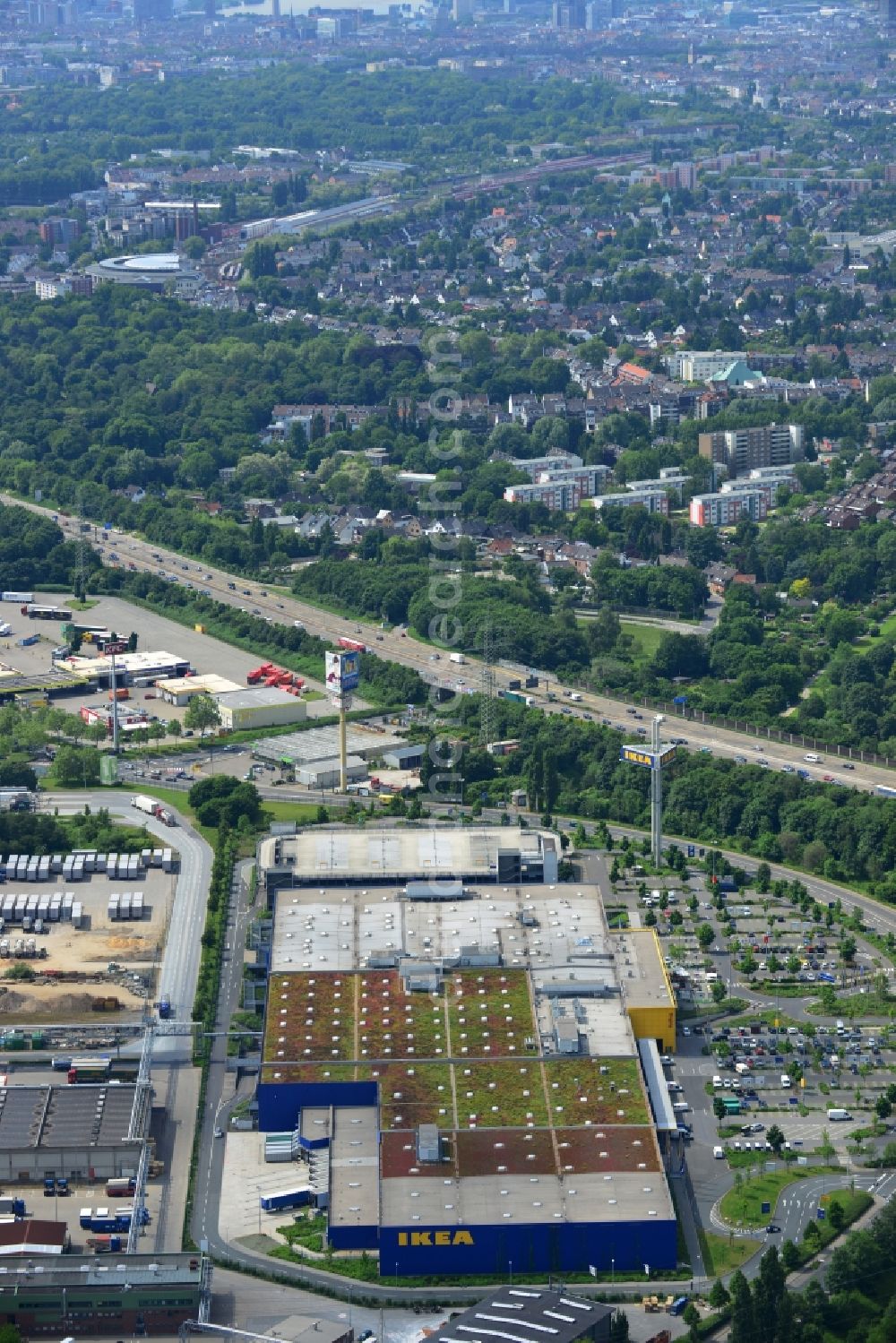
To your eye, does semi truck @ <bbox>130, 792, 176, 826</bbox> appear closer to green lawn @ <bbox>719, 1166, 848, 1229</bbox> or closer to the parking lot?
the parking lot

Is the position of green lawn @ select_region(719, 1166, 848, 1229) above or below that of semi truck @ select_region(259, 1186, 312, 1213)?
above

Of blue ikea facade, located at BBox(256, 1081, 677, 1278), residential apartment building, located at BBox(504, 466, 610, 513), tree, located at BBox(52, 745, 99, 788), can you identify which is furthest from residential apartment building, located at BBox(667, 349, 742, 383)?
blue ikea facade, located at BBox(256, 1081, 677, 1278)

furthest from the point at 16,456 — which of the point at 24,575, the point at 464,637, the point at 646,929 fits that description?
the point at 646,929

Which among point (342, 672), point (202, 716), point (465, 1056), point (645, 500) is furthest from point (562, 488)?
point (465, 1056)

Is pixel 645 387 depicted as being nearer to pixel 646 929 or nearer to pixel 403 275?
pixel 403 275

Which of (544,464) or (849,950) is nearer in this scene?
(849,950)

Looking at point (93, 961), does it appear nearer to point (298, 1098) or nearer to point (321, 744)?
point (298, 1098)

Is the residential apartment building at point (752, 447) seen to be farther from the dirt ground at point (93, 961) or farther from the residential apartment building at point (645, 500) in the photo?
the dirt ground at point (93, 961)
